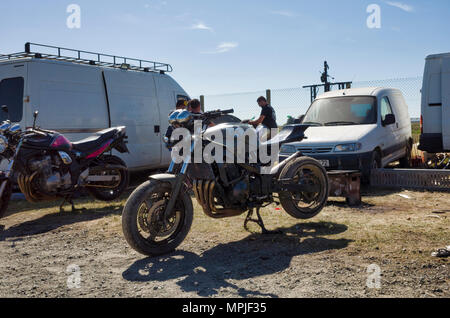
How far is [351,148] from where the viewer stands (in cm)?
751

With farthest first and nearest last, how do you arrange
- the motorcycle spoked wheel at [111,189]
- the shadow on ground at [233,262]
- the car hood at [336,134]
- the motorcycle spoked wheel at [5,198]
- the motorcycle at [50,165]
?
the car hood at [336,134], the motorcycle spoked wheel at [111,189], the motorcycle at [50,165], the motorcycle spoked wheel at [5,198], the shadow on ground at [233,262]

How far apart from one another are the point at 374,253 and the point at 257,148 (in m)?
1.66

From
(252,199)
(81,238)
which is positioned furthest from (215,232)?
(81,238)

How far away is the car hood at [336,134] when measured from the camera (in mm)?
7605

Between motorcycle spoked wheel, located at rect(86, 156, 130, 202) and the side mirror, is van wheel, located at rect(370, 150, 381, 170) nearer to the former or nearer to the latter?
the side mirror

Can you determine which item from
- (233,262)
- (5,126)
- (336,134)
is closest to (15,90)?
(5,126)

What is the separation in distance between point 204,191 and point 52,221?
9.46 feet

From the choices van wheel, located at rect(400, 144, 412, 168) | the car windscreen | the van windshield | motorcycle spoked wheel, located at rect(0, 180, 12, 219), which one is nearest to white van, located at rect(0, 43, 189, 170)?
the car windscreen

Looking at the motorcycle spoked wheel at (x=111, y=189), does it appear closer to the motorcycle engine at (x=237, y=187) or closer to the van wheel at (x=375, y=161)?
the motorcycle engine at (x=237, y=187)

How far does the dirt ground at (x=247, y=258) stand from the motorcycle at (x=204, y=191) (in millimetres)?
238

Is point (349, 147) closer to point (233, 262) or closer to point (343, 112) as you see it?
point (343, 112)

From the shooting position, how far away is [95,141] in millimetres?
7051

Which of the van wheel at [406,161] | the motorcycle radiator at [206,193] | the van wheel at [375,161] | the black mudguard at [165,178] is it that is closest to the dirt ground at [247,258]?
the motorcycle radiator at [206,193]

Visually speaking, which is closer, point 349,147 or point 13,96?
point 13,96
